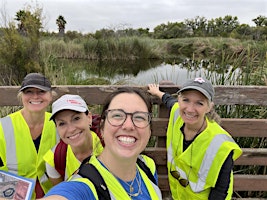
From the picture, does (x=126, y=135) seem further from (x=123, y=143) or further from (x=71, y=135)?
(x=71, y=135)

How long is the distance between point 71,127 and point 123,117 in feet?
2.31

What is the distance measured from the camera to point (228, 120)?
9.87 ft

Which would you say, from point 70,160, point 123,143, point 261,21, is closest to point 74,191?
point 123,143

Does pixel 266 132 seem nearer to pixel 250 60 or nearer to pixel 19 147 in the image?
pixel 250 60

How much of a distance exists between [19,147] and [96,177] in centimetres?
124

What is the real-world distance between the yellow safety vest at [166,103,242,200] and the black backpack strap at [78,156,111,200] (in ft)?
3.84

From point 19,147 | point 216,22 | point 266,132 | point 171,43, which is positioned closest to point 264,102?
point 266,132

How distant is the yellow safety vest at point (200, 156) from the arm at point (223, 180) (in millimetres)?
37

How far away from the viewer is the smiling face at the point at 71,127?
2.09 meters

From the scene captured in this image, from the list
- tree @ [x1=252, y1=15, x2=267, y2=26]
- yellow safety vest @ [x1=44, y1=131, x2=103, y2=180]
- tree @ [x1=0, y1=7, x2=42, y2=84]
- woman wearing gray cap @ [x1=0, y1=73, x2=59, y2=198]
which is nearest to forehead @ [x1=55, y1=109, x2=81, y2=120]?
yellow safety vest @ [x1=44, y1=131, x2=103, y2=180]

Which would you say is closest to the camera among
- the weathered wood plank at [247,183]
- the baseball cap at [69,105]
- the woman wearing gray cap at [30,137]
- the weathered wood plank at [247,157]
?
the baseball cap at [69,105]

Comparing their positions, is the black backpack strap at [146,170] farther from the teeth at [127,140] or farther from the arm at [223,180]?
the arm at [223,180]

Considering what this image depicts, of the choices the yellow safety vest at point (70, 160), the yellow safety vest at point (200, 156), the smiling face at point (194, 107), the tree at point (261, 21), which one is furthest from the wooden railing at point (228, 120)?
the tree at point (261, 21)

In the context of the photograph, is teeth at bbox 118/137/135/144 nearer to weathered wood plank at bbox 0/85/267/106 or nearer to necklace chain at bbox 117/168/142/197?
necklace chain at bbox 117/168/142/197
